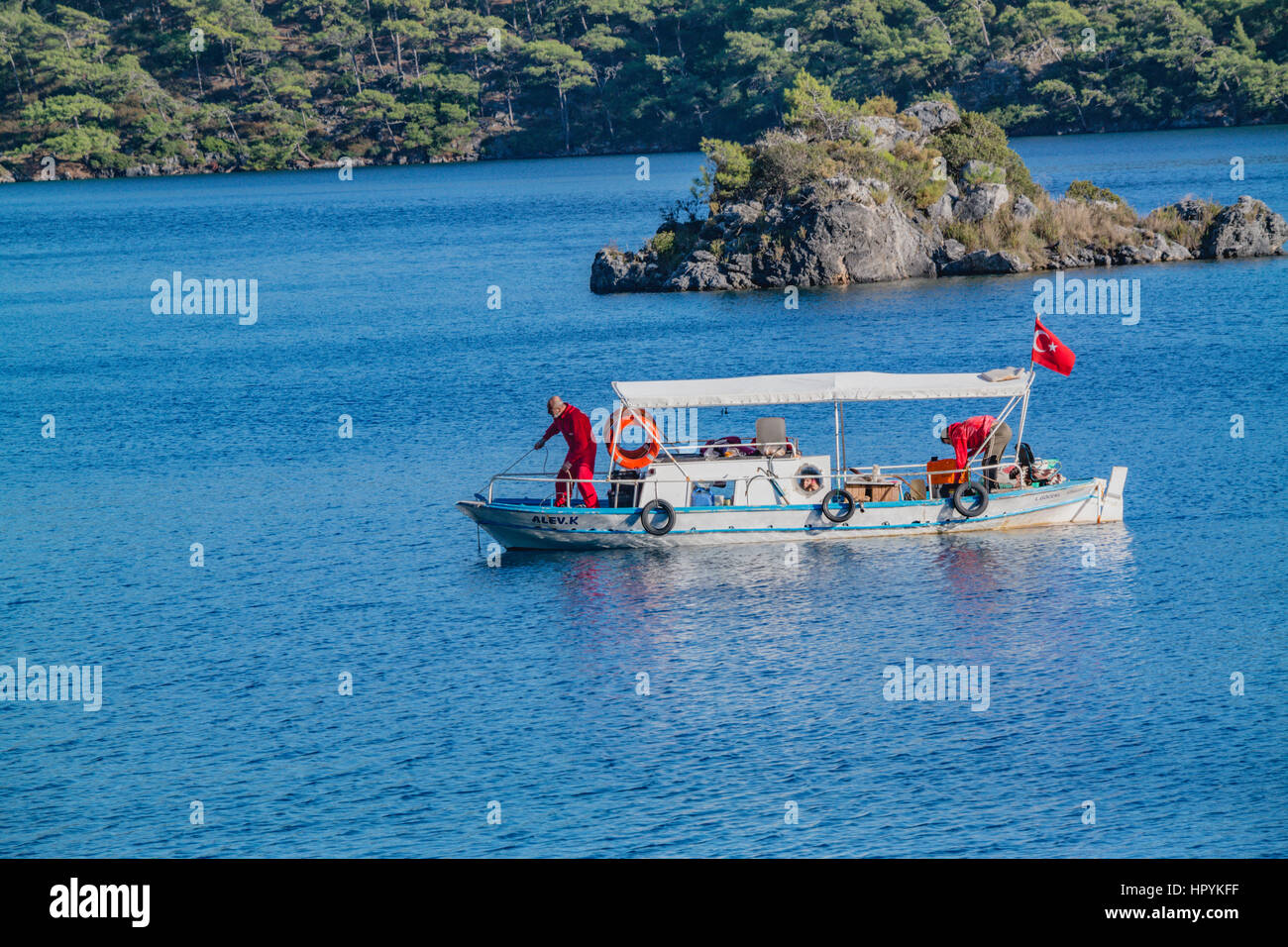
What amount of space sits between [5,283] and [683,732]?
9474 centimetres

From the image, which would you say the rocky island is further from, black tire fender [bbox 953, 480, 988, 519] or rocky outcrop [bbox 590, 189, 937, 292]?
black tire fender [bbox 953, 480, 988, 519]

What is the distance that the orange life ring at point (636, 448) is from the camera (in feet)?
134

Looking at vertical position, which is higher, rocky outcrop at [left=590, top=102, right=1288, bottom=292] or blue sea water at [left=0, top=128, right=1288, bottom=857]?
rocky outcrop at [left=590, top=102, right=1288, bottom=292]

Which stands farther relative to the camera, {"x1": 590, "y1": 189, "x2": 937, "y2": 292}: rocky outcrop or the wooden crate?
{"x1": 590, "y1": 189, "x2": 937, "y2": 292}: rocky outcrop

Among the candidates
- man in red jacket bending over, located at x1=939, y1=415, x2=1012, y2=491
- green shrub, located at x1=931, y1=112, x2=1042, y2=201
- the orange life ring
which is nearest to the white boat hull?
man in red jacket bending over, located at x1=939, y1=415, x2=1012, y2=491

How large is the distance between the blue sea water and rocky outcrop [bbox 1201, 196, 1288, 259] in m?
16.0

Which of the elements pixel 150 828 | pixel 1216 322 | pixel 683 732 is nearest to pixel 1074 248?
pixel 1216 322

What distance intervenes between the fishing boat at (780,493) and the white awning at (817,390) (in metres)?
0.05

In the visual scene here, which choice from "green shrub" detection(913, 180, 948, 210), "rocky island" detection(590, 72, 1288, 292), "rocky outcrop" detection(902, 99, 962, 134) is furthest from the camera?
"rocky outcrop" detection(902, 99, 962, 134)

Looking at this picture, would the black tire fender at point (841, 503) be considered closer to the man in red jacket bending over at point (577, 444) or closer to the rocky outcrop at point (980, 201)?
the man in red jacket bending over at point (577, 444)

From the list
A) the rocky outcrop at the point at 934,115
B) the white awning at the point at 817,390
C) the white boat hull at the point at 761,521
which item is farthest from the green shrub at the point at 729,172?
the white boat hull at the point at 761,521

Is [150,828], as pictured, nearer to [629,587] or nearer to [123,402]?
[629,587]

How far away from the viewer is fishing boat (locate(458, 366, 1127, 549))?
40031mm

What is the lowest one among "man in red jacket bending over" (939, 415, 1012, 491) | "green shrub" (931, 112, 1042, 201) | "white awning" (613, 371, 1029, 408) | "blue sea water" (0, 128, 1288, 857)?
"blue sea water" (0, 128, 1288, 857)
